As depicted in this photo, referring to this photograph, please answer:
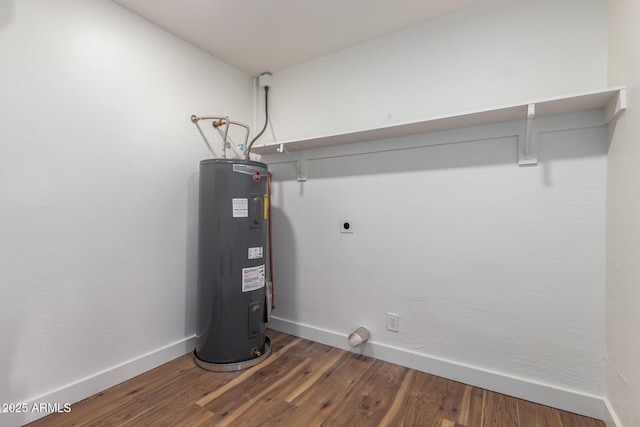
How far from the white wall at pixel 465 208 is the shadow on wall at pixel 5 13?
176cm

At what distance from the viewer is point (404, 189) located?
208 centimetres

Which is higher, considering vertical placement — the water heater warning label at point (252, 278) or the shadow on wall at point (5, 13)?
the shadow on wall at point (5, 13)

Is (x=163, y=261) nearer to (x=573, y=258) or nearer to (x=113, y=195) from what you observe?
(x=113, y=195)

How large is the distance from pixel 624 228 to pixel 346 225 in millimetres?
1526

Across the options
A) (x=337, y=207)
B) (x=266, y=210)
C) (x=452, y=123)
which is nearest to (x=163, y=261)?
(x=266, y=210)

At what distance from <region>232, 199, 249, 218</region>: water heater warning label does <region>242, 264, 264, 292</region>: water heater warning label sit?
376 mm

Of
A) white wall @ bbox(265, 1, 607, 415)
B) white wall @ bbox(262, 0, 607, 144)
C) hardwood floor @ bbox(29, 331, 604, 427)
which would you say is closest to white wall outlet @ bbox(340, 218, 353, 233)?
white wall @ bbox(265, 1, 607, 415)

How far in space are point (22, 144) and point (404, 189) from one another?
2.19 metres

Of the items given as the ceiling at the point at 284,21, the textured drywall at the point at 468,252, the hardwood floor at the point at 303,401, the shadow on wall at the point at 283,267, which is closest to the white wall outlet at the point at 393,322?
the textured drywall at the point at 468,252

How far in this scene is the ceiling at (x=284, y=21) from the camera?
1838 mm

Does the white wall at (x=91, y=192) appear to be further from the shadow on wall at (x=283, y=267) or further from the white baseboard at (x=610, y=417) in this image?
the white baseboard at (x=610, y=417)

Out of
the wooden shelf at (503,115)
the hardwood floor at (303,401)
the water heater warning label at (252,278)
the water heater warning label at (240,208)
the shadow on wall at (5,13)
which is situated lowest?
the hardwood floor at (303,401)

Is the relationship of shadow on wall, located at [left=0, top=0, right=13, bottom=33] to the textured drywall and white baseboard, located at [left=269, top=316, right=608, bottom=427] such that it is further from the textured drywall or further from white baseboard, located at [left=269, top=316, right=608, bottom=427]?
white baseboard, located at [left=269, top=316, right=608, bottom=427]

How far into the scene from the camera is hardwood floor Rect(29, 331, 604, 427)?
1.51 meters
